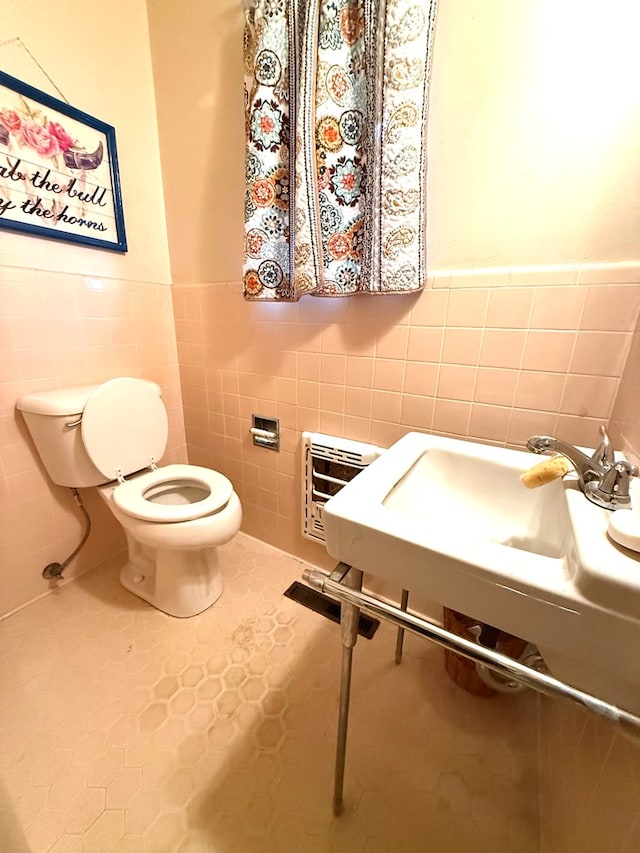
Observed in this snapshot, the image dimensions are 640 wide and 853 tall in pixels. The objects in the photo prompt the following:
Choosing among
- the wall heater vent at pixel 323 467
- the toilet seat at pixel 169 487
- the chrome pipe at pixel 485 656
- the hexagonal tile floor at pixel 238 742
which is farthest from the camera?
the wall heater vent at pixel 323 467

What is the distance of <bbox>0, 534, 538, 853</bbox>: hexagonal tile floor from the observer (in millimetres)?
731

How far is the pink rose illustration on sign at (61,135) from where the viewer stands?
3.45 feet

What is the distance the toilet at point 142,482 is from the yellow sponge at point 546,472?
34.9 inches

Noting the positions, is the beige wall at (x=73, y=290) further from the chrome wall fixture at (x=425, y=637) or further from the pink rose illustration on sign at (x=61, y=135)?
the chrome wall fixture at (x=425, y=637)

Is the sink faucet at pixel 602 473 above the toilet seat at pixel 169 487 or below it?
above

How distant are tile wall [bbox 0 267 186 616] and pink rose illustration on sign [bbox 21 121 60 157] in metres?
0.36

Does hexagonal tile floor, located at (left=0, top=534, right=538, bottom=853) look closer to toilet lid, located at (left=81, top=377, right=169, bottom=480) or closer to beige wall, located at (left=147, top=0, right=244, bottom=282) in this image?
toilet lid, located at (left=81, top=377, right=169, bottom=480)

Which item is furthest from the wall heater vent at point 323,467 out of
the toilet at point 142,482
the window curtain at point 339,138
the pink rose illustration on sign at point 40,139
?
the pink rose illustration on sign at point 40,139

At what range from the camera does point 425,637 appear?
462mm

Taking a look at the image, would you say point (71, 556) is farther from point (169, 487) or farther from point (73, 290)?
point (73, 290)

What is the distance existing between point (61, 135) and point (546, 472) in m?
1.65

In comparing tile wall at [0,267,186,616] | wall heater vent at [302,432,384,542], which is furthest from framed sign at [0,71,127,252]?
wall heater vent at [302,432,384,542]

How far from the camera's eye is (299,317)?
1195 mm

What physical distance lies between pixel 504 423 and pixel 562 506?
36 cm
